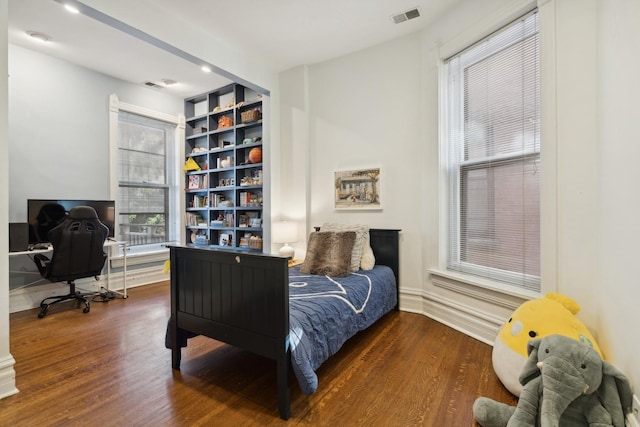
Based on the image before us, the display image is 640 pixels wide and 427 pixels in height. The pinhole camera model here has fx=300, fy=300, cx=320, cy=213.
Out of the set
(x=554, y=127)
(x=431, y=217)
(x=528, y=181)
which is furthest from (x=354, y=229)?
(x=554, y=127)

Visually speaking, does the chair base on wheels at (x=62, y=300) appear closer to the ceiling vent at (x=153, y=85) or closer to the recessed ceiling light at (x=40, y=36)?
the recessed ceiling light at (x=40, y=36)

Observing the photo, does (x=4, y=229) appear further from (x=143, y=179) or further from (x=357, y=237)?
(x=143, y=179)

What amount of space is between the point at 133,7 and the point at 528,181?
3445 mm

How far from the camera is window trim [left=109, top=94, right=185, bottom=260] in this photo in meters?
4.12

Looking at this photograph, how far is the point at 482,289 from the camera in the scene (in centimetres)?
250

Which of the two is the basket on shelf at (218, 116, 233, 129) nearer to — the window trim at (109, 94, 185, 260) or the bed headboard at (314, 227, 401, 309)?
the window trim at (109, 94, 185, 260)

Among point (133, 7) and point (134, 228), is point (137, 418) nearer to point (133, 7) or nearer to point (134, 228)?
point (133, 7)

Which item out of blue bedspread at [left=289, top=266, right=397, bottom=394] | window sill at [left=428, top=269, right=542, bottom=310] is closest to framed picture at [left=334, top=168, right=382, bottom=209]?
blue bedspread at [left=289, top=266, right=397, bottom=394]

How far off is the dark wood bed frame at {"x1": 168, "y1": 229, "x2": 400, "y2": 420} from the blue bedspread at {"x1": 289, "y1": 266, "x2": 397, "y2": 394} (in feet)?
0.38

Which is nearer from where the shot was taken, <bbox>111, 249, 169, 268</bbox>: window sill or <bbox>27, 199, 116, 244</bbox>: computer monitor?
<bbox>27, 199, 116, 244</bbox>: computer monitor

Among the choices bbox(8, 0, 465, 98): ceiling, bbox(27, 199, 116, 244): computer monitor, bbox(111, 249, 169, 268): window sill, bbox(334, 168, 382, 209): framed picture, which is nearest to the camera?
bbox(8, 0, 465, 98): ceiling

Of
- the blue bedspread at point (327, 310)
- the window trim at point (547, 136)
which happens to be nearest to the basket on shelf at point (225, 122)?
the blue bedspread at point (327, 310)

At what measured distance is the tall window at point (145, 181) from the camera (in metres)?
4.41

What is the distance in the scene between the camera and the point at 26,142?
134 inches
